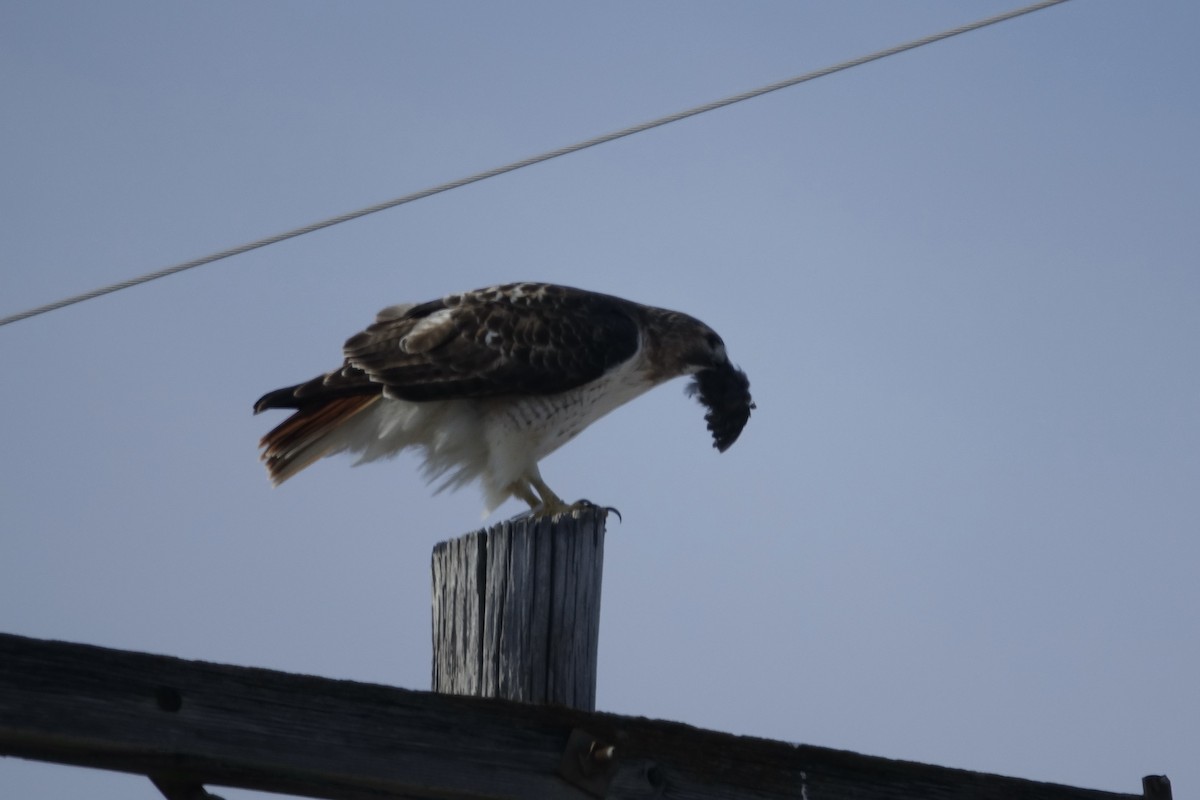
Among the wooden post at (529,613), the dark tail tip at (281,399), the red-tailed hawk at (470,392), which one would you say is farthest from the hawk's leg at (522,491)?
the wooden post at (529,613)

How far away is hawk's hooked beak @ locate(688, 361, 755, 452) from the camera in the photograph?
644 cm

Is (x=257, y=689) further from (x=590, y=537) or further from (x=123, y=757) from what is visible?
(x=590, y=537)

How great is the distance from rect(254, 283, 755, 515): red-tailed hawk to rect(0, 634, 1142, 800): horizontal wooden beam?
2.53 m

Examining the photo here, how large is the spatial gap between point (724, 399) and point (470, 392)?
134 cm

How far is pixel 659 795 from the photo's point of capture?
286cm

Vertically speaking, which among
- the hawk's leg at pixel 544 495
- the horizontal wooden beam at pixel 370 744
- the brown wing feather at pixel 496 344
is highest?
the brown wing feather at pixel 496 344

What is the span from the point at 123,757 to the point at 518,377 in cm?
326

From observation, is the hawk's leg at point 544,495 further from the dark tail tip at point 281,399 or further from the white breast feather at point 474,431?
the dark tail tip at point 281,399

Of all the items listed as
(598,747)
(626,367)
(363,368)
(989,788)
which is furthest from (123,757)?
(626,367)

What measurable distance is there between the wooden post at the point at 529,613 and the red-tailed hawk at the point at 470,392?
2.23 m

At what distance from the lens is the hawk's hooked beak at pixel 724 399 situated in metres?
6.44

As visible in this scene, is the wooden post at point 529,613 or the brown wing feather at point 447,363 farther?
the brown wing feather at point 447,363

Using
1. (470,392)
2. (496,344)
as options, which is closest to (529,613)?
(470,392)

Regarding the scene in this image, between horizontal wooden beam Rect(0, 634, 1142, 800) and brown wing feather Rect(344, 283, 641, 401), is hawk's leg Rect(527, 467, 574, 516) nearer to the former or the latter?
brown wing feather Rect(344, 283, 641, 401)
